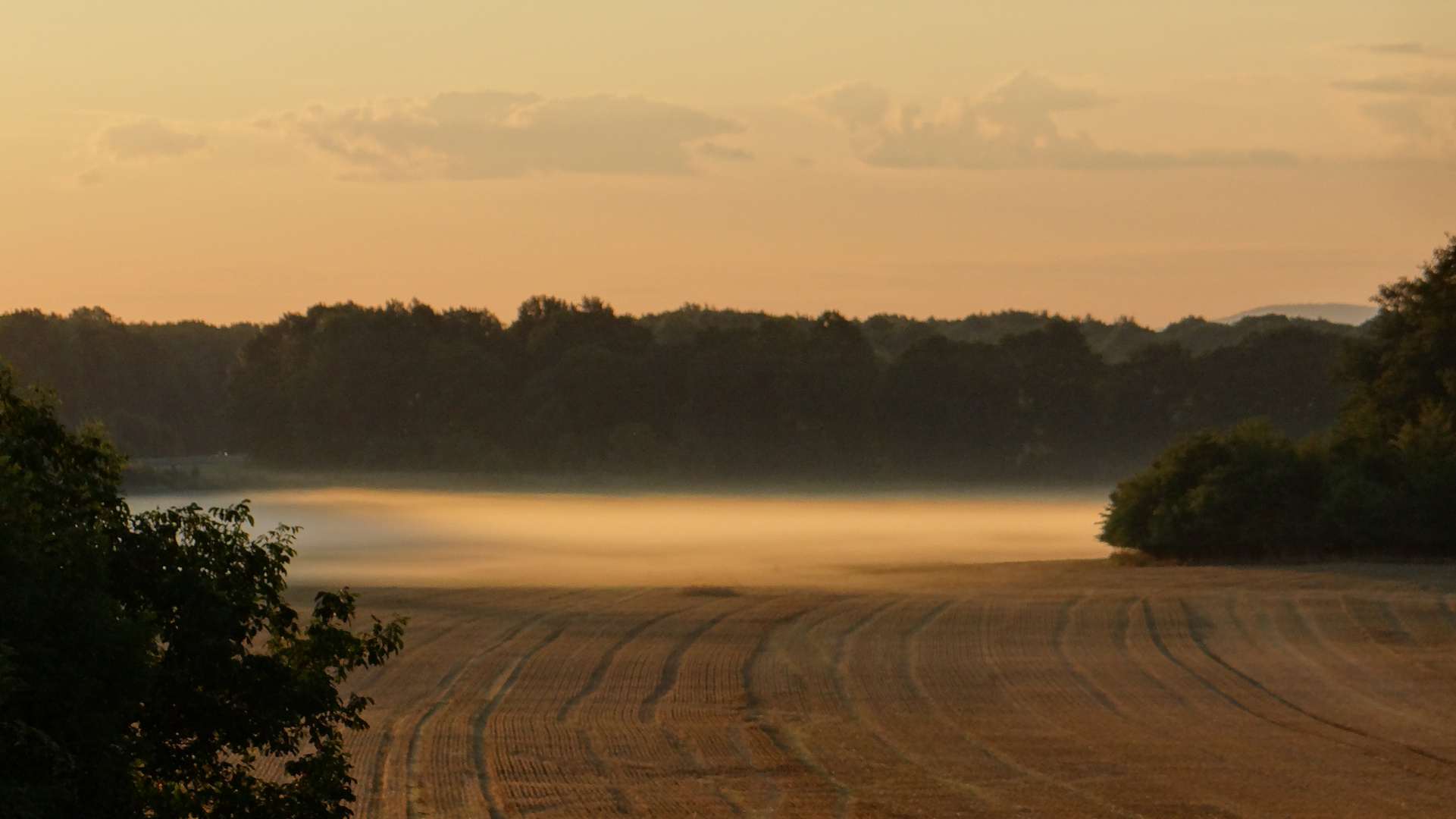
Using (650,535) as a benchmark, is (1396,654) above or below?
below

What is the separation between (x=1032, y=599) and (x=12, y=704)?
32.3 meters

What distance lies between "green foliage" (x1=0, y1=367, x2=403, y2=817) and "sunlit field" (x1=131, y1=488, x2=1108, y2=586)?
3434 cm

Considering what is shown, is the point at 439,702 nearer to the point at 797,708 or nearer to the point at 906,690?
the point at 797,708

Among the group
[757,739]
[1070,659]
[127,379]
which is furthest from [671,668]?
[127,379]

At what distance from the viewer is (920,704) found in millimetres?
24875

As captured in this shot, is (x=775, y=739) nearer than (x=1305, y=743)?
No

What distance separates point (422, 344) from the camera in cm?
12375

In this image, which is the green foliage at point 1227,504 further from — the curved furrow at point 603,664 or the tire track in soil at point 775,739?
the tire track in soil at point 775,739

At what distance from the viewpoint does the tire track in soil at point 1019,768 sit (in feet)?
57.9

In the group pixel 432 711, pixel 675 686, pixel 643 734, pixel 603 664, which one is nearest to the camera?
pixel 643 734

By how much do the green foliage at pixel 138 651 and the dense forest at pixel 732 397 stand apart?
3950 inches

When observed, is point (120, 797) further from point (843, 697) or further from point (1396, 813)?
point (843, 697)

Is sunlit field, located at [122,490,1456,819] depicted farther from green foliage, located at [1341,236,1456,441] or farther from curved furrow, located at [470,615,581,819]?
green foliage, located at [1341,236,1456,441]

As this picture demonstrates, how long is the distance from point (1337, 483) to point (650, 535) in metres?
29.1
